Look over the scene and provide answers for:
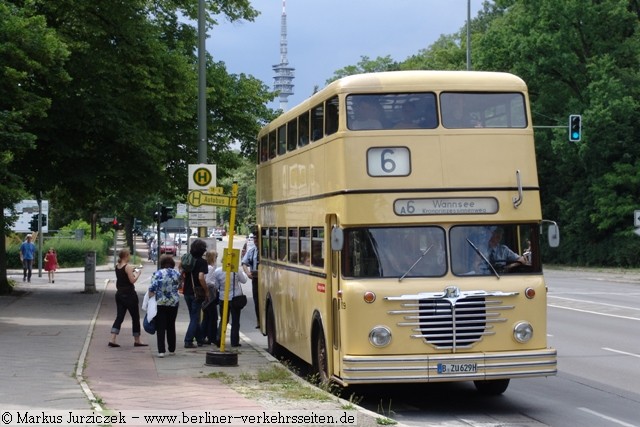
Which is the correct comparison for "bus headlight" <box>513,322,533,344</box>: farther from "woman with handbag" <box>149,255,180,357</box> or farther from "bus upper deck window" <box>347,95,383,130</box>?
"woman with handbag" <box>149,255,180,357</box>

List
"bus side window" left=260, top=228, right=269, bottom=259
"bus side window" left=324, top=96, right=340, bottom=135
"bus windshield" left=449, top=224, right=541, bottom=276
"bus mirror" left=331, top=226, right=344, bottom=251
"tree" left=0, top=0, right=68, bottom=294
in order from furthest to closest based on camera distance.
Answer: "tree" left=0, top=0, right=68, bottom=294
"bus side window" left=260, top=228, right=269, bottom=259
"bus side window" left=324, top=96, right=340, bottom=135
"bus windshield" left=449, top=224, right=541, bottom=276
"bus mirror" left=331, top=226, right=344, bottom=251

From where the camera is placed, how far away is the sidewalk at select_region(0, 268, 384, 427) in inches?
479

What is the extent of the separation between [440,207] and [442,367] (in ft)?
6.03

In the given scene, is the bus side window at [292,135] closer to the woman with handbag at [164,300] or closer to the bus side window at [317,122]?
the bus side window at [317,122]

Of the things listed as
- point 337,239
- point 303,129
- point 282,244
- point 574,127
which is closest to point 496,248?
point 337,239

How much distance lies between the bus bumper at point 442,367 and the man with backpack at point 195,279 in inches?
241

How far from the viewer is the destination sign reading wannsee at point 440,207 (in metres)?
13.0

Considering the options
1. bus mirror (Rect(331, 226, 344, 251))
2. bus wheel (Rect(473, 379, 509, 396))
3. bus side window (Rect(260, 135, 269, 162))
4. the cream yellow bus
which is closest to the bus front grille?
the cream yellow bus

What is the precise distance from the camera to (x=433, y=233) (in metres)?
13.0

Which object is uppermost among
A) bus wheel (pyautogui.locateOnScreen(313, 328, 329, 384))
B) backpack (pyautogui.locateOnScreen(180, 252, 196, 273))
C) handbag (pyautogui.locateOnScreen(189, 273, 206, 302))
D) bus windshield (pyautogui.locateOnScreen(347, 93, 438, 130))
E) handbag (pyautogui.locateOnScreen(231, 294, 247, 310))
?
bus windshield (pyautogui.locateOnScreen(347, 93, 438, 130))

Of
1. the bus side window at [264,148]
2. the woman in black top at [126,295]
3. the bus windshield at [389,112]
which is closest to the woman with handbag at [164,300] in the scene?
the woman in black top at [126,295]

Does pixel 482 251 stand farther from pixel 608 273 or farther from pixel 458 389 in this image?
pixel 608 273

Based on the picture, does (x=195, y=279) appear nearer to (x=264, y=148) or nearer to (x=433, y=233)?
(x=264, y=148)

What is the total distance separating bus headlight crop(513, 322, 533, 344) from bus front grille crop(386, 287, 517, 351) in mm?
358
